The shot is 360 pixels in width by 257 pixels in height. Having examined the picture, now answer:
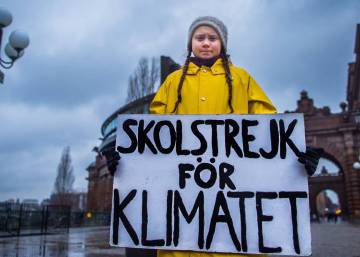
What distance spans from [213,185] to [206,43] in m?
1.15

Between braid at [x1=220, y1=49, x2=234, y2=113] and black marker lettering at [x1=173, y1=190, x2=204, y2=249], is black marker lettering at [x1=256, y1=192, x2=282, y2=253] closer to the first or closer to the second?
black marker lettering at [x1=173, y1=190, x2=204, y2=249]

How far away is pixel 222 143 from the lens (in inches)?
102

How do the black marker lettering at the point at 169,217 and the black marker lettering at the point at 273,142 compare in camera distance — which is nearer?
the black marker lettering at the point at 169,217

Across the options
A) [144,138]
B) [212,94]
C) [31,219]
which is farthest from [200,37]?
[31,219]

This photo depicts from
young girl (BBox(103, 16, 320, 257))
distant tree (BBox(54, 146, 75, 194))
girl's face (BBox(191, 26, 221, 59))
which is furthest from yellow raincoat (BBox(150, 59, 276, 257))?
distant tree (BBox(54, 146, 75, 194))

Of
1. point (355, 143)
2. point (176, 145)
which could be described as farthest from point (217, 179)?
point (355, 143)

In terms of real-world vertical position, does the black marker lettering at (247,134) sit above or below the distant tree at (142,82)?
below

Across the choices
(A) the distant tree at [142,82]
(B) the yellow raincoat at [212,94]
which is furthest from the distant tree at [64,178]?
(B) the yellow raincoat at [212,94]

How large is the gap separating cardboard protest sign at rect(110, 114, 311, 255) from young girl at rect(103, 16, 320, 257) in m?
0.16

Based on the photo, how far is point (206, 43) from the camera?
9.64 feet

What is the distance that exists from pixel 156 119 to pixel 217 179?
0.62 m

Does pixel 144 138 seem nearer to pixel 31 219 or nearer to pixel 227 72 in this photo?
pixel 227 72

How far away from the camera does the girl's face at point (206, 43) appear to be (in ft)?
9.67

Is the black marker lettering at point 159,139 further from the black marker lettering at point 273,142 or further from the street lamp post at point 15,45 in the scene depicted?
the street lamp post at point 15,45
